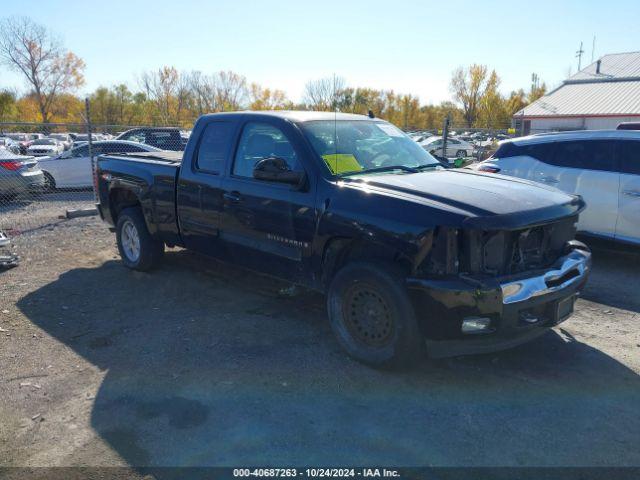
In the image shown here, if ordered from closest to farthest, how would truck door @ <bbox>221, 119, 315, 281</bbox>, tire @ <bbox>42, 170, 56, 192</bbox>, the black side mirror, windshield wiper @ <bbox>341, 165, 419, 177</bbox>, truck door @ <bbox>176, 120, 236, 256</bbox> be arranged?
1. the black side mirror
2. truck door @ <bbox>221, 119, 315, 281</bbox>
3. windshield wiper @ <bbox>341, 165, 419, 177</bbox>
4. truck door @ <bbox>176, 120, 236, 256</bbox>
5. tire @ <bbox>42, 170, 56, 192</bbox>

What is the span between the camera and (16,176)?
1247 cm

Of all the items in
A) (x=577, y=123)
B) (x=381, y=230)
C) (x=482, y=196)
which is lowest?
(x=381, y=230)

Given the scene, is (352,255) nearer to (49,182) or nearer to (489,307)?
(489,307)

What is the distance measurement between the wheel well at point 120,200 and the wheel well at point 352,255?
11.0 feet

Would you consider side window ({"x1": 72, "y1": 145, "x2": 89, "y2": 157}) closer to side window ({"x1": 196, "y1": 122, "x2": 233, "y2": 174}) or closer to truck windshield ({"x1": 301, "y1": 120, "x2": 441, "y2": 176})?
side window ({"x1": 196, "y1": 122, "x2": 233, "y2": 174})

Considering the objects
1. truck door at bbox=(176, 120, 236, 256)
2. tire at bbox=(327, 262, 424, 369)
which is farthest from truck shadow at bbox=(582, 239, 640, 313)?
truck door at bbox=(176, 120, 236, 256)

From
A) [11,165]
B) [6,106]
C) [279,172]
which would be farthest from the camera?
[6,106]

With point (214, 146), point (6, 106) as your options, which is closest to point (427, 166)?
point (214, 146)

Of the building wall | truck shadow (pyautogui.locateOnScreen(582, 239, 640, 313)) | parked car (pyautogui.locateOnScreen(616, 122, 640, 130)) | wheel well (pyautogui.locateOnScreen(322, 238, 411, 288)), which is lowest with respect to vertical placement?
truck shadow (pyautogui.locateOnScreen(582, 239, 640, 313))

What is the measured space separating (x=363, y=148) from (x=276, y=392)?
7.55ft

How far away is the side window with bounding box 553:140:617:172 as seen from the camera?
22.7 feet

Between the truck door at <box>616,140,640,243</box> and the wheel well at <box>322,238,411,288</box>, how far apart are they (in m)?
4.26

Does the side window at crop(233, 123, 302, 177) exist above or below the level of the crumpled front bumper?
above

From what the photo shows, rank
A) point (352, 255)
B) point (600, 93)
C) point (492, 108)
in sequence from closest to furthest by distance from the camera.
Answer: point (352, 255)
point (600, 93)
point (492, 108)
